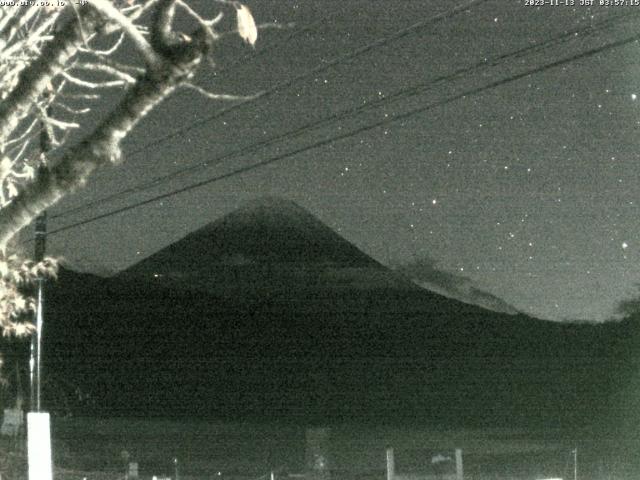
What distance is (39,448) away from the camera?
44.8 feet

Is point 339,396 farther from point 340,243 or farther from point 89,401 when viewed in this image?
point 340,243

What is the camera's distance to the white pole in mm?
13344

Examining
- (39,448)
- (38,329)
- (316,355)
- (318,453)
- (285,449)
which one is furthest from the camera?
(316,355)

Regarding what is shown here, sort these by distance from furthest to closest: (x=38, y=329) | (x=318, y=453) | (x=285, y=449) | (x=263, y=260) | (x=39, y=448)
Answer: (x=263, y=260) < (x=285, y=449) < (x=318, y=453) < (x=38, y=329) < (x=39, y=448)

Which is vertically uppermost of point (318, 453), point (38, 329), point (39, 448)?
point (38, 329)

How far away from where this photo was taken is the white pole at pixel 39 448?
525 inches

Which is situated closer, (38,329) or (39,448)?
(39,448)

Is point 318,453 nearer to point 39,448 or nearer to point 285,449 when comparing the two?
point 285,449

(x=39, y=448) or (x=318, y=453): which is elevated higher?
(x=39, y=448)

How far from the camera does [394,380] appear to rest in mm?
49750

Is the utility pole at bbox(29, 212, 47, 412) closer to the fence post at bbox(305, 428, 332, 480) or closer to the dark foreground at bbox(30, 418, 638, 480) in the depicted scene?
the dark foreground at bbox(30, 418, 638, 480)

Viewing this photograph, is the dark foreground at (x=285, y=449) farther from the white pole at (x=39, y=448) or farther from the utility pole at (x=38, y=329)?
the white pole at (x=39, y=448)

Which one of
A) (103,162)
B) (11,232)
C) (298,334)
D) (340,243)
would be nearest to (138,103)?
(103,162)

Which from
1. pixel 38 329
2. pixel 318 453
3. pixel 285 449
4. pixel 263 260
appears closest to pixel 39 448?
pixel 38 329
